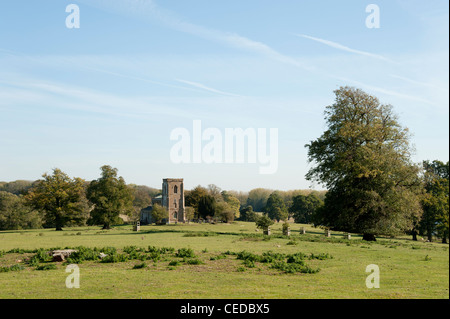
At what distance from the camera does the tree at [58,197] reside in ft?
193

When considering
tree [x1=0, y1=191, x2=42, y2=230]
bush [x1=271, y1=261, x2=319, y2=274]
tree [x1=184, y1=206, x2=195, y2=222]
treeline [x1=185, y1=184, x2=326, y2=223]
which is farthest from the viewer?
treeline [x1=185, y1=184, x2=326, y2=223]

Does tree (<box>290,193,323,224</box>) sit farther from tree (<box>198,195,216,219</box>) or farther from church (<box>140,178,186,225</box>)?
church (<box>140,178,186,225</box>)

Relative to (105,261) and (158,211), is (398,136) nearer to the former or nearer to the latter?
(105,261)

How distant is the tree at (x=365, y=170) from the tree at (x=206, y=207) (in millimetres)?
58875

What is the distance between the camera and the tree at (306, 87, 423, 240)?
1464 inches

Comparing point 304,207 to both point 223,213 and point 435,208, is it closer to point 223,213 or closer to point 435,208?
point 223,213

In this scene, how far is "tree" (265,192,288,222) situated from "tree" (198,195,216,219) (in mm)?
24500

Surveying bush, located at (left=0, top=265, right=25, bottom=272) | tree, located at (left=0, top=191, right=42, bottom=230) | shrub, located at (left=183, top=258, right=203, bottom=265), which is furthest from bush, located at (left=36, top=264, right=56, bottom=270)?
tree, located at (left=0, top=191, right=42, bottom=230)

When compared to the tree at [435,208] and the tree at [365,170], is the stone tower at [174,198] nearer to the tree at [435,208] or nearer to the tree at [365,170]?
the tree at [435,208]

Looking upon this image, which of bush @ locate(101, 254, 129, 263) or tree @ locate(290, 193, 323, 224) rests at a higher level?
bush @ locate(101, 254, 129, 263)

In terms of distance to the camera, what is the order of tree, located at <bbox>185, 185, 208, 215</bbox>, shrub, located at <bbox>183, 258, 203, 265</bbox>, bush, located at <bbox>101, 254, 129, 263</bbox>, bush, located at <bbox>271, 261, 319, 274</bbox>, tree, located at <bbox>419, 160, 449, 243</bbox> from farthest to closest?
tree, located at <bbox>185, 185, 208, 215</bbox> → tree, located at <bbox>419, 160, 449, 243</bbox> → bush, located at <bbox>101, 254, 129, 263</bbox> → shrub, located at <bbox>183, 258, 203, 265</bbox> → bush, located at <bbox>271, 261, 319, 274</bbox>

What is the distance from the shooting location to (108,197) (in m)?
60.2

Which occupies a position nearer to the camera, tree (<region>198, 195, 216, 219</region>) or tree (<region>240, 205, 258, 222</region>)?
tree (<region>198, 195, 216, 219</region>)

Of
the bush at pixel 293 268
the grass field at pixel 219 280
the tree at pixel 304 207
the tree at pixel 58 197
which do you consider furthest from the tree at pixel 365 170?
the tree at pixel 304 207
